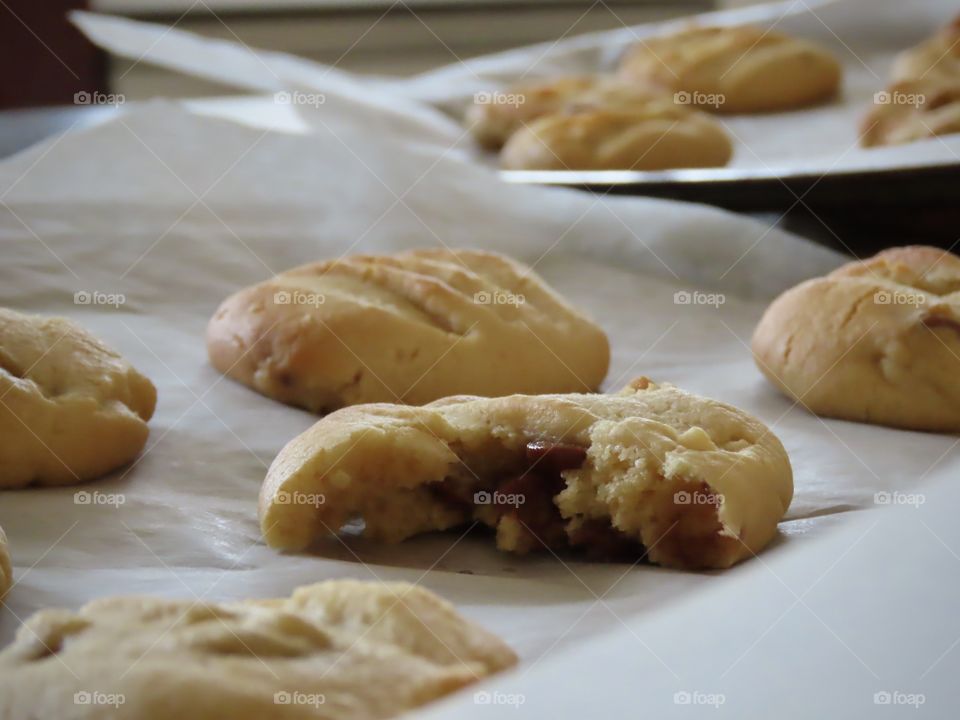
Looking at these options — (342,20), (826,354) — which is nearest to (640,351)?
(826,354)

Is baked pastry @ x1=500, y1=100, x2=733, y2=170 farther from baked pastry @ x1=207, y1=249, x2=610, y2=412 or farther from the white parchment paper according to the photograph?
baked pastry @ x1=207, y1=249, x2=610, y2=412

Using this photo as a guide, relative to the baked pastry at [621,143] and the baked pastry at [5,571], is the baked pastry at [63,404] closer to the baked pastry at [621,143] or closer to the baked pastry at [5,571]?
the baked pastry at [5,571]

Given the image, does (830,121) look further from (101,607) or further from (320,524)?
(101,607)

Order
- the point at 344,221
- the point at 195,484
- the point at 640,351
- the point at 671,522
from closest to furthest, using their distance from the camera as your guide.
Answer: the point at 671,522 → the point at 195,484 → the point at 640,351 → the point at 344,221

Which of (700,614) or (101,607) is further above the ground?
(700,614)

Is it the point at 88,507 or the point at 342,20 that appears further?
the point at 342,20

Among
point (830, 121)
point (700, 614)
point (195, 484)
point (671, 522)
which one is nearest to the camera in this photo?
point (700, 614)

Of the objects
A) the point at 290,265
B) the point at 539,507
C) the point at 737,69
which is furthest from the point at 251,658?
the point at 737,69
